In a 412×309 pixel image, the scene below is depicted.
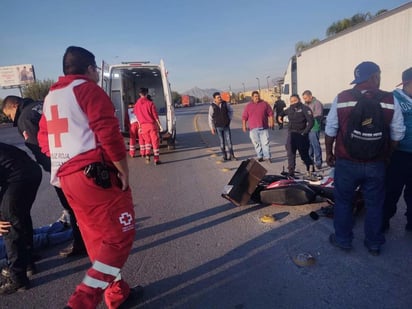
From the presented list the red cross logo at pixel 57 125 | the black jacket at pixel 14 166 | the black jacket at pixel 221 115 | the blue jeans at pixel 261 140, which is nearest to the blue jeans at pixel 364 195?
the red cross logo at pixel 57 125

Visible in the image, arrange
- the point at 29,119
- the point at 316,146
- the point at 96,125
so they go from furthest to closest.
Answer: the point at 316,146 < the point at 29,119 < the point at 96,125

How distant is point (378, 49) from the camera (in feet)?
32.0

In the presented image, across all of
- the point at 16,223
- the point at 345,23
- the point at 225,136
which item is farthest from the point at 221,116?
the point at 345,23

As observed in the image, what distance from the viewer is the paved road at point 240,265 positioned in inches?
99.5

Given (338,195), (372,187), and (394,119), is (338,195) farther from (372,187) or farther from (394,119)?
(394,119)

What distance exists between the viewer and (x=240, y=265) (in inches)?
120

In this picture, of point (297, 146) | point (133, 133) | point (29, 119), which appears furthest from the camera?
point (133, 133)

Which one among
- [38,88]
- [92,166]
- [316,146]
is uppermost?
[38,88]

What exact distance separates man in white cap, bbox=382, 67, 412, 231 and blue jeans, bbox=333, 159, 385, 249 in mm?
447

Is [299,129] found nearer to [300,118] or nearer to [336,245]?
[300,118]

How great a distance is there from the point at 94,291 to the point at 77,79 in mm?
1510

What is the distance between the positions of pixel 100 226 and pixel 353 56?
11701mm

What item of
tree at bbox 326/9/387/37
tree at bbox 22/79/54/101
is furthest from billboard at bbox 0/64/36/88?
tree at bbox 326/9/387/37

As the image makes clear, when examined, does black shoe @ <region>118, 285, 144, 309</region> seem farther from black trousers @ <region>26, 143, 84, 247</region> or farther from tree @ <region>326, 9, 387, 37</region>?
tree @ <region>326, 9, 387, 37</region>
